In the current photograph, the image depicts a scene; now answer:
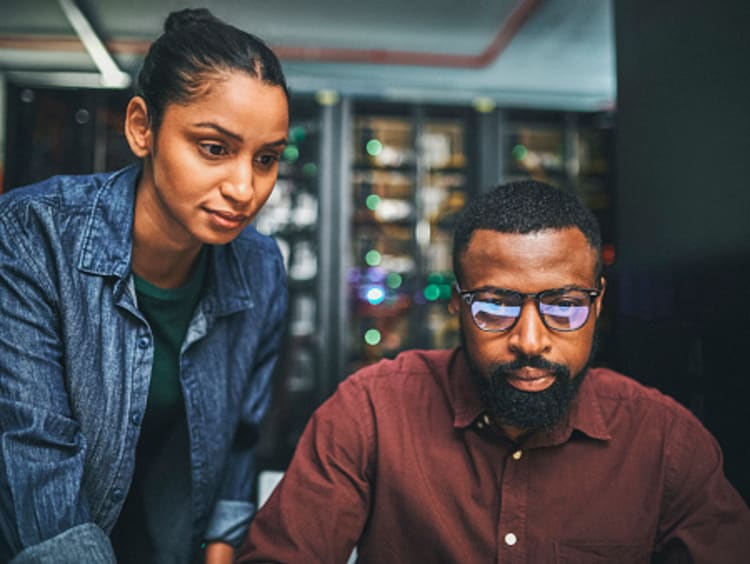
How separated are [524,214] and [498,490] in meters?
0.50

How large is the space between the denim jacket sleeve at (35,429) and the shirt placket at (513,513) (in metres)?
0.66

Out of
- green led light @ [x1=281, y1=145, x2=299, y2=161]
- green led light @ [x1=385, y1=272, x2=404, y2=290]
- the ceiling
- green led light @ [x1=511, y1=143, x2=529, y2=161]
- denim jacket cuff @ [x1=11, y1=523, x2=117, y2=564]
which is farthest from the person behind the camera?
green led light @ [x1=511, y1=143, x2=529, y2=161]

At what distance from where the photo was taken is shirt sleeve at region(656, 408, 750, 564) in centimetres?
100

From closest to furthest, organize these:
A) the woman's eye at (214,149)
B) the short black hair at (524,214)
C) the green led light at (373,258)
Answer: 1. the woman's eye at (214,149)
2. the short black hair at (524,214)
3. the green led light at (373,258)

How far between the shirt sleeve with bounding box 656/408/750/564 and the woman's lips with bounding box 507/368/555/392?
0.27m

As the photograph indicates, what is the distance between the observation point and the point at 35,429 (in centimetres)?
91

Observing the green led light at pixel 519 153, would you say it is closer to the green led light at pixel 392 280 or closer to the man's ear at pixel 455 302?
the green led light at pixel 392 280

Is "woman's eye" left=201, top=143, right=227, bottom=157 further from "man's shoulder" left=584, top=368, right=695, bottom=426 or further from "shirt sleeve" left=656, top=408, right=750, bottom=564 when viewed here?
"shirt sleeve" left=656, top=408, right=750, bottom=564

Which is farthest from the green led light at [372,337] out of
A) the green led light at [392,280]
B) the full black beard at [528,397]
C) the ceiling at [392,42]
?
Answer: the full black beard at [528,397]

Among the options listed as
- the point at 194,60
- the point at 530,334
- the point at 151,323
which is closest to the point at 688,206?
the point at 530,334

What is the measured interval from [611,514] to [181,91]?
1.05 metres

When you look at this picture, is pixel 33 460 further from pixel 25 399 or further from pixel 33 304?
pixel 33 304

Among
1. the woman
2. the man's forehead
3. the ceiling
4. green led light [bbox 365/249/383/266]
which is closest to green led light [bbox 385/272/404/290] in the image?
green led light [bbox 365/249/383/266]

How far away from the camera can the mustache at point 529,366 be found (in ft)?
3.33
